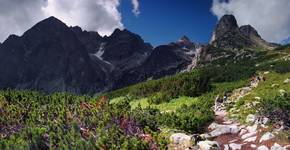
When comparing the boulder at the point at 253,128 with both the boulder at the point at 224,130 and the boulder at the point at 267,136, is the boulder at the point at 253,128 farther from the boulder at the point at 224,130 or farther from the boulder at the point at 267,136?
the boulder at the point at 267,136

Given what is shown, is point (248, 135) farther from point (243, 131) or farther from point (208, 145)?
point (208, 145)

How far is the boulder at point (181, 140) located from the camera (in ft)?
130

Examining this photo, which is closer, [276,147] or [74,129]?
[276,147]

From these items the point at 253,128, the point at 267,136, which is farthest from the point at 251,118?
the point at 267,136

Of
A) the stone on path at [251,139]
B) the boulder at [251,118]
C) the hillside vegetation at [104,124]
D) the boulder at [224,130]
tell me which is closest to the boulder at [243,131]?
the boulder at [224,130]

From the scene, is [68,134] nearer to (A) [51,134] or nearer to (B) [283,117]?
(A) [51,134]

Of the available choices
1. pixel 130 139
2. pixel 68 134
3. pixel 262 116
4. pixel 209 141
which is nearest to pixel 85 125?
pixel 68 134

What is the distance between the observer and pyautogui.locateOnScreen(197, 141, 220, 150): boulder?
1484 inches

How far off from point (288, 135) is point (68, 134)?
68.3 feet

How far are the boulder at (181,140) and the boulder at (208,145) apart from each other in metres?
1.13

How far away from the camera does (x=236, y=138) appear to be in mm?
41688

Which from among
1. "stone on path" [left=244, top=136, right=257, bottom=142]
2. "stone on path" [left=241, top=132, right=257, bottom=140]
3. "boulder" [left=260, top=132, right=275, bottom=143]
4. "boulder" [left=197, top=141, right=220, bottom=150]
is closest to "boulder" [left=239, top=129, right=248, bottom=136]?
"stone on path" [left=241, top=132, right=257, bottom=140]

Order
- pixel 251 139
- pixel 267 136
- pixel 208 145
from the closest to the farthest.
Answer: pixel 208 145
pixel 267 136
pixel 251 139

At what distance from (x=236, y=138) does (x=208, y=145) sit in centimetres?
489
